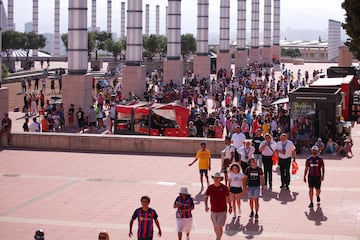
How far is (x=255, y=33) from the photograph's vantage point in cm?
8006

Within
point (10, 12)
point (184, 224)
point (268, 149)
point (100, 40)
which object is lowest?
point (184, 224)

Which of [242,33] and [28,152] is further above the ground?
[242,33]

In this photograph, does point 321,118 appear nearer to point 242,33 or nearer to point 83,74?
point 83,74

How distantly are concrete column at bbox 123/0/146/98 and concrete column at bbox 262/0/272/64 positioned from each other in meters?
40.9

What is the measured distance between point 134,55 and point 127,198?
85.7ft

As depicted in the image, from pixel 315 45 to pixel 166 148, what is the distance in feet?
374

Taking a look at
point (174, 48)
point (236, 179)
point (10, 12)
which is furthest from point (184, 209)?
point (10, 12)

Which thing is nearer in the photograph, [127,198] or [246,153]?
[127,198]

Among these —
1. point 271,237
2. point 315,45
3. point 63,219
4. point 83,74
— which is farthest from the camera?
point 315,45

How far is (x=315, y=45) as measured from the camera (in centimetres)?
13138

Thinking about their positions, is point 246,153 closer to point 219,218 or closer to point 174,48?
point 219,218

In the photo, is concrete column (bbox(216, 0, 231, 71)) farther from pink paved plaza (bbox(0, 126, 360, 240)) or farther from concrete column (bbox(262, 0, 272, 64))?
pink paved plaza (bbox(0, 126, 360, 240))

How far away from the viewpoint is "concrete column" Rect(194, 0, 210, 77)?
56.2 m

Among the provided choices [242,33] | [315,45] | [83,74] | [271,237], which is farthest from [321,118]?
[315,45]
